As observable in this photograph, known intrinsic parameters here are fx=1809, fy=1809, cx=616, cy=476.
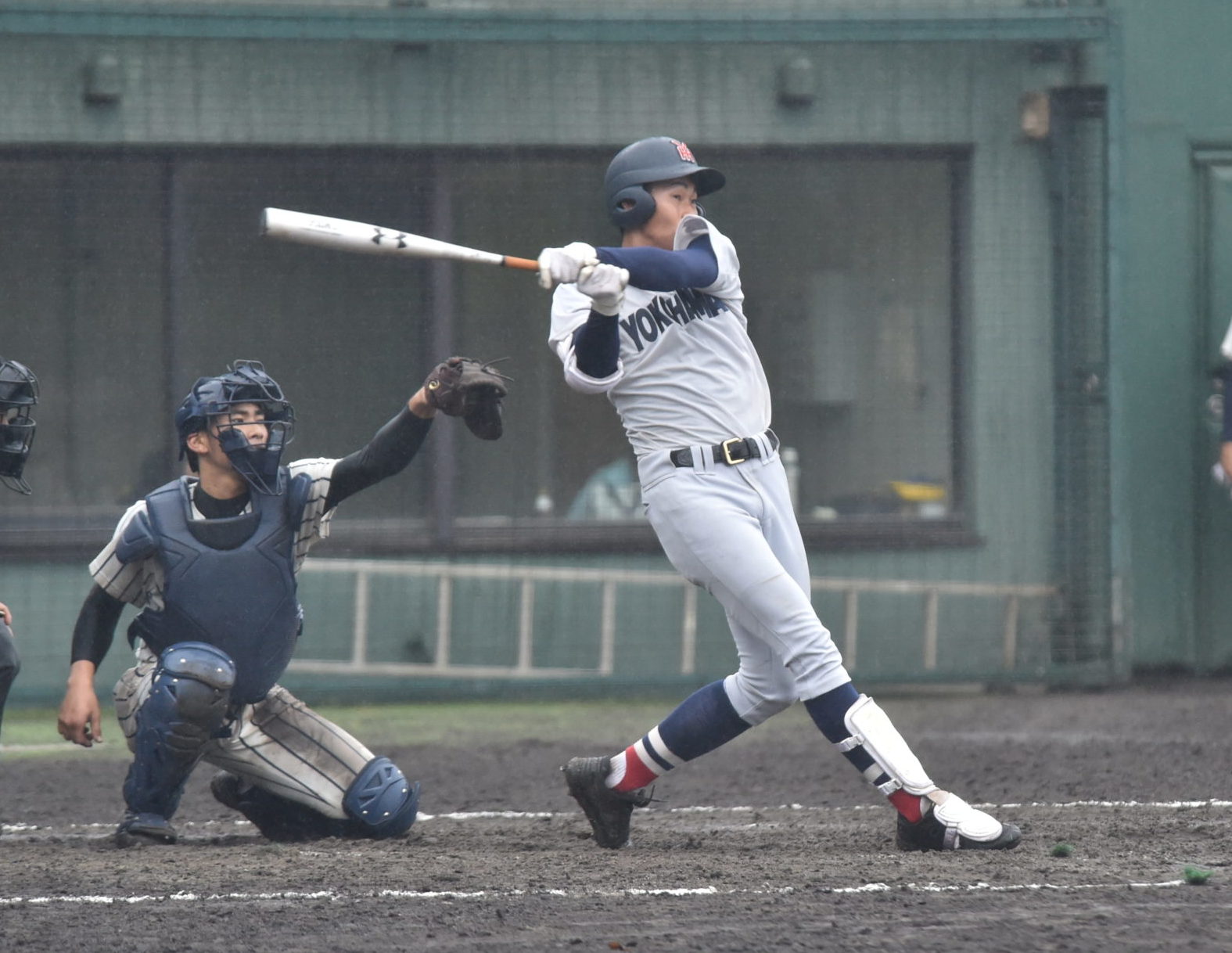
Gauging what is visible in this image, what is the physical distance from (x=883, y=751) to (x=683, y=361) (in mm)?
1056

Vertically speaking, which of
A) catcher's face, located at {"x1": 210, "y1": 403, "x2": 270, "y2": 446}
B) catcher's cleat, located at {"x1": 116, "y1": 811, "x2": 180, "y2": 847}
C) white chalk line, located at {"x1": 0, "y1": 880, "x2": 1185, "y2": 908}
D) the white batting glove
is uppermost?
the white batting glove

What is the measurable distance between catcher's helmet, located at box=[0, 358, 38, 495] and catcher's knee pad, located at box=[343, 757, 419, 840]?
1180 mm

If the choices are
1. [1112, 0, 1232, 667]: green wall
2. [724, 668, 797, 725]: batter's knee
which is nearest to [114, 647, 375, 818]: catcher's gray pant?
[724, 668, 797, 725]: batter's knee

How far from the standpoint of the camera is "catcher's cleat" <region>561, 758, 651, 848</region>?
4.57 metres

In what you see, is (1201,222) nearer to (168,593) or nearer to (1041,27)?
(1041,27)

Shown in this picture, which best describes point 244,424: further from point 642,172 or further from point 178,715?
point 642,172

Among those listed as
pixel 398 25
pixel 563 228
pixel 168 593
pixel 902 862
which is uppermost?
pixel 398 25

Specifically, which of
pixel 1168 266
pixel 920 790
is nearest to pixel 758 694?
pixel 920 790

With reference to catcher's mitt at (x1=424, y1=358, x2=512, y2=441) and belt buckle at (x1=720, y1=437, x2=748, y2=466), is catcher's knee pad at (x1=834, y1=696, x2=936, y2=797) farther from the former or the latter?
catcher's mitt at (x1=424, y1=358, x2=512, y2=441)

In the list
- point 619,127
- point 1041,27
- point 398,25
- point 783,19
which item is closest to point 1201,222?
point 1041,27

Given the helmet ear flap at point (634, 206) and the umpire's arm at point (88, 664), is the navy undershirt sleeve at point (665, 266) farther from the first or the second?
the umpire's arm at point (88, 664)

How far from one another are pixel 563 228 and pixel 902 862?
4.54 metres

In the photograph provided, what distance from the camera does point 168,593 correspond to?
4672 mm

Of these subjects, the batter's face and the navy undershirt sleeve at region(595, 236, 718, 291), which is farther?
the batter's face
